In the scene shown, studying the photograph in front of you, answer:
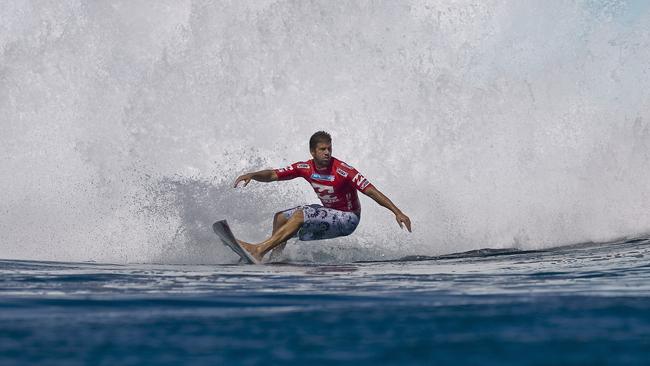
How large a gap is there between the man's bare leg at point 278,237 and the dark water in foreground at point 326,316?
1565 mm

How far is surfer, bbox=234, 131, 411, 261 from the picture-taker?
35.5 ft

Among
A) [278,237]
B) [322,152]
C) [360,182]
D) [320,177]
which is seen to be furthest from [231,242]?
[360,182]

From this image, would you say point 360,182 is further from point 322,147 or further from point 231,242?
point 231,242

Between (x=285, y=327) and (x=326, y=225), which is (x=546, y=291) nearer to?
(x=285, y=327)

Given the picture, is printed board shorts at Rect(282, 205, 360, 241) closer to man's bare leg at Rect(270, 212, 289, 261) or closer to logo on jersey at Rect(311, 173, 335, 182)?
man's bare leg at Rect(270, 212, 289, 261)

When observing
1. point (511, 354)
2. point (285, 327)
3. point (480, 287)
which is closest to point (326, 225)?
point (480, 287)

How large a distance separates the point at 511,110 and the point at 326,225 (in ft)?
28.8

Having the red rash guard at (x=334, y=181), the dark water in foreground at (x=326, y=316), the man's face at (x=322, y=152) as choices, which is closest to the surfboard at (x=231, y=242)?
the red rash guard at (x=334, y=181)

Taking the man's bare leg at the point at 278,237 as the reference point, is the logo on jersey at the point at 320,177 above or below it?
above

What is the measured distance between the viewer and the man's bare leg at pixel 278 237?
10.4 metres

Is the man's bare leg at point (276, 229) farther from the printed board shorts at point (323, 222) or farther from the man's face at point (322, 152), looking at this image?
the man's face at point (322, 152)

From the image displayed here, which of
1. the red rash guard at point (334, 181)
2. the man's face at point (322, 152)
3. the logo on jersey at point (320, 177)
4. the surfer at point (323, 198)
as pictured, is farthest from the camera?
the logo on jersey at point (320, 177)

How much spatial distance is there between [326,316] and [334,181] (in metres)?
5.72

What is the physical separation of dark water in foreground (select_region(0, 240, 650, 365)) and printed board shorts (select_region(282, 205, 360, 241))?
2.03m
